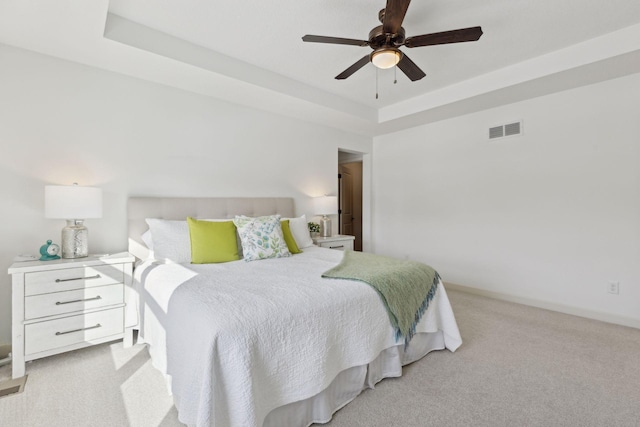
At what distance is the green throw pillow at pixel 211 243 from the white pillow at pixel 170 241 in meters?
0.09

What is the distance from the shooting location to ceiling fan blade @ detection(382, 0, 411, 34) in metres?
1.73

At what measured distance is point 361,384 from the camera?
185 centimetres

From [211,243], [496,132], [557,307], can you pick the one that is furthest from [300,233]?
[557,307]

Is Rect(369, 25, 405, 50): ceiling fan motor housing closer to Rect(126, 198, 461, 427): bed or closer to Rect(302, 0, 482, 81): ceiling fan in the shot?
Rect(302, 0, 482, 81): ceiling fan

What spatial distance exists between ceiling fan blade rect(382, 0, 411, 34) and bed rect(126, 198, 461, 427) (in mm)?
1685

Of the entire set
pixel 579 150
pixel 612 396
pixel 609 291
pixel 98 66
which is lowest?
pixel 612 396

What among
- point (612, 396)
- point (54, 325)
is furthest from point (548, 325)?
point (54, 325)

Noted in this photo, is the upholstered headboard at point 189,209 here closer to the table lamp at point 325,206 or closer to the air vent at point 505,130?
the table lamp at point 325,206

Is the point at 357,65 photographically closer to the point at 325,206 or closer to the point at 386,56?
the point at 386,56

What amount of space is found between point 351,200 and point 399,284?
450cm

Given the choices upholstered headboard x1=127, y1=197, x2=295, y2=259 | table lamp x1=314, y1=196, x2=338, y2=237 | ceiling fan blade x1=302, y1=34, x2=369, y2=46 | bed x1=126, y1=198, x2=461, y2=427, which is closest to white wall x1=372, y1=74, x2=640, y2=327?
table lamp x1=314, y1=196, x2=338, y2=237

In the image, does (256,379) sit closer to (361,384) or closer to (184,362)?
(184,362)

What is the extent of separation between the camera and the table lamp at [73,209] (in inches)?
88.1

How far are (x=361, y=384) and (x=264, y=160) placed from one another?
2842 millimetres
